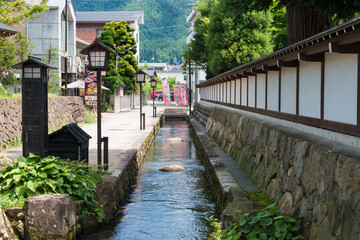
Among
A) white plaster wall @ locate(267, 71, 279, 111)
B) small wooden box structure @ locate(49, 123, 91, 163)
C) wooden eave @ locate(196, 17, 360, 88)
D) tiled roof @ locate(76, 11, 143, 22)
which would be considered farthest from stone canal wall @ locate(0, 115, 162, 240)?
tiled roof @ locate(76, 11, 143, 22)

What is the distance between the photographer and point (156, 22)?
153 meters

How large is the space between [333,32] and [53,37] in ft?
108

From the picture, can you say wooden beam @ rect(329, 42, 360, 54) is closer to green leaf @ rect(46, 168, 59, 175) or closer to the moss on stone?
the moss on stone

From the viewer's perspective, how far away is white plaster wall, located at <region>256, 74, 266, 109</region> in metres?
13.8

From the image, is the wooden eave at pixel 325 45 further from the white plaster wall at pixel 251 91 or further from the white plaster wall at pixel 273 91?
the white plaster wall at pixel 251 91

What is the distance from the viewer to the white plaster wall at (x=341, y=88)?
664 cm

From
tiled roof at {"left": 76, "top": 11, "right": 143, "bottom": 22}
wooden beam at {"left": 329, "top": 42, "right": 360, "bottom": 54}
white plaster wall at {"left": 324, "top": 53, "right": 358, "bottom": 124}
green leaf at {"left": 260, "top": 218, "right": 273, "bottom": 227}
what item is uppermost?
tiled roof at {"left": 76, "top": 11, "right": 143, "bottom": 22}

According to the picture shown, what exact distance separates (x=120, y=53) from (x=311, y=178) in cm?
4572

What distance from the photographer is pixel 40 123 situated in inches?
367

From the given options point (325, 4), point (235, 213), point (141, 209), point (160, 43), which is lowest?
point (141, 209)

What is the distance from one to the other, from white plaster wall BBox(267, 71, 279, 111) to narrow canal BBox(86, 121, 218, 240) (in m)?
2.75

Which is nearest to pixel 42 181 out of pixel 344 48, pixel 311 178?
pixel 311 178

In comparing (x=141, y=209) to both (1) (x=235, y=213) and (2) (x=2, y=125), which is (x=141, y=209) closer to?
(1) (x=235, y=213)

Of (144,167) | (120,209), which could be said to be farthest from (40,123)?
(144,167)
